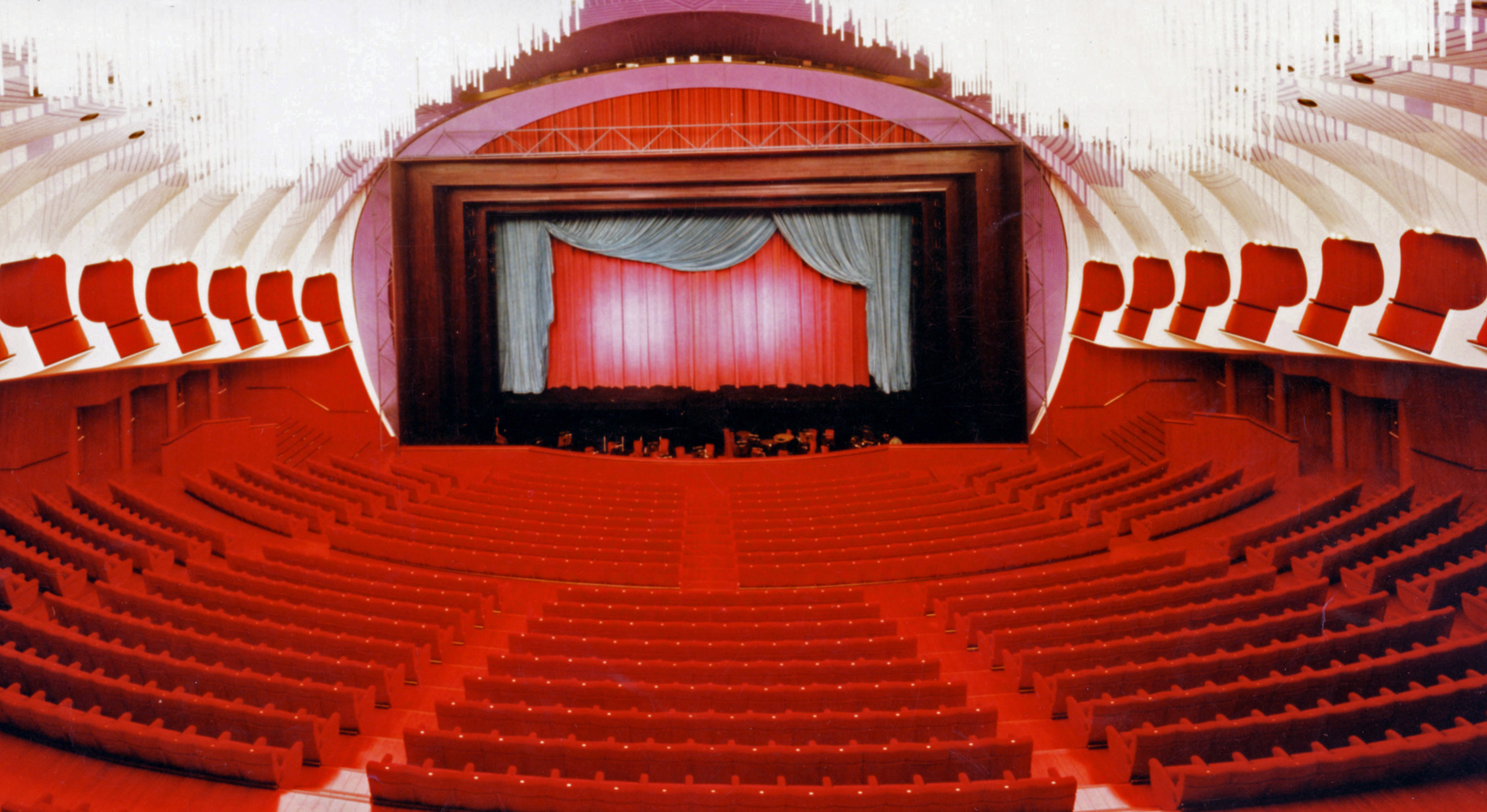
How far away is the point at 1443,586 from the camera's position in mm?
6531

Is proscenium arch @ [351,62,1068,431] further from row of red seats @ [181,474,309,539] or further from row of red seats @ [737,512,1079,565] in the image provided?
row of red seats @ [737,512,1079,565]

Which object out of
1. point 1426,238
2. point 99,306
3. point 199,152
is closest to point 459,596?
point 199,152

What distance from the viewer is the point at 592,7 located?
10.7m

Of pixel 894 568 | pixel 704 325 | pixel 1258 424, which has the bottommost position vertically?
pixel 894 568

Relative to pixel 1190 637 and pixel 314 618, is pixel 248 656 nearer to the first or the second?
pixel 314 618

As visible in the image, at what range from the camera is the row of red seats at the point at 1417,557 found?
22.8ft

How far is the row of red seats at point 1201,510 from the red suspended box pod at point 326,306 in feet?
42.5

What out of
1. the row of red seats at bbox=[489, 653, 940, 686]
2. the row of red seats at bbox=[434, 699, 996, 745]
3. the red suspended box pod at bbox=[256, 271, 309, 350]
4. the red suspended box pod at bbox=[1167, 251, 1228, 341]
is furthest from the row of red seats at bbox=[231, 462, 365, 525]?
the red suspended box pod at bbox=[1167, 251, 1228, 341]

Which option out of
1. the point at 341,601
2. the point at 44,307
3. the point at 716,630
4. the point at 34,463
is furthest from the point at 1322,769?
the point at 34,463

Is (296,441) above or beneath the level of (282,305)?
beneath

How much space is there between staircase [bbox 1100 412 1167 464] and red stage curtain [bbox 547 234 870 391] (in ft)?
14.5

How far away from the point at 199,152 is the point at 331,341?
5.59 m

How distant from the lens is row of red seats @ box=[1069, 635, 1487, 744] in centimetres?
498

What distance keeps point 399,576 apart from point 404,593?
51 centimetres
